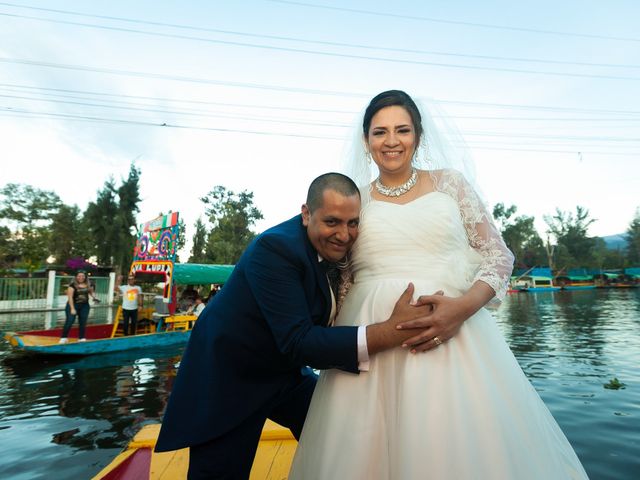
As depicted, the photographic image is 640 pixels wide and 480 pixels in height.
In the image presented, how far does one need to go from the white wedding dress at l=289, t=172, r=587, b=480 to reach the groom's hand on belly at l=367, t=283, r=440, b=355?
0.12 meters

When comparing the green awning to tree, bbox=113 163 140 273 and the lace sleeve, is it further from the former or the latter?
tree, bbox=113 163 140 273

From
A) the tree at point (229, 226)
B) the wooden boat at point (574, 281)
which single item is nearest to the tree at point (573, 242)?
the wooden boat at point (574, 281)

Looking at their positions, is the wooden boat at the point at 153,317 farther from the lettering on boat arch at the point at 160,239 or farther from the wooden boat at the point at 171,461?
the wooden boat at the point at 171,461

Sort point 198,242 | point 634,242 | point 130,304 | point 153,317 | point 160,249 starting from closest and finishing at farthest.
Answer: point 130,304, point 160,249, point 153,317, point 198,242, point 634,242

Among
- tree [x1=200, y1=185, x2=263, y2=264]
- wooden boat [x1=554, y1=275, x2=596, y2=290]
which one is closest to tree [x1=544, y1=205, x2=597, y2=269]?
wooden boat [x1=554, y1=275, x2=596, y2=290]

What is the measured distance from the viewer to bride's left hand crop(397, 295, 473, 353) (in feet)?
5.14

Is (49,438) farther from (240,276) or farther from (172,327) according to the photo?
(172,327)

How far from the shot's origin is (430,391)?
61.6 inches

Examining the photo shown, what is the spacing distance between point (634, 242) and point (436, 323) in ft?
247

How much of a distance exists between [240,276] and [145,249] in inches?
514

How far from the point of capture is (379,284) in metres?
1.87

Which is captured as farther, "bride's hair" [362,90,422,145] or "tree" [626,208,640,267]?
"tree" [626,208,640,267]

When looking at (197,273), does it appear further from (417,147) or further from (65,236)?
(65,236)

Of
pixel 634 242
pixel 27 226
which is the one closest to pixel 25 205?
pixel 27 226
